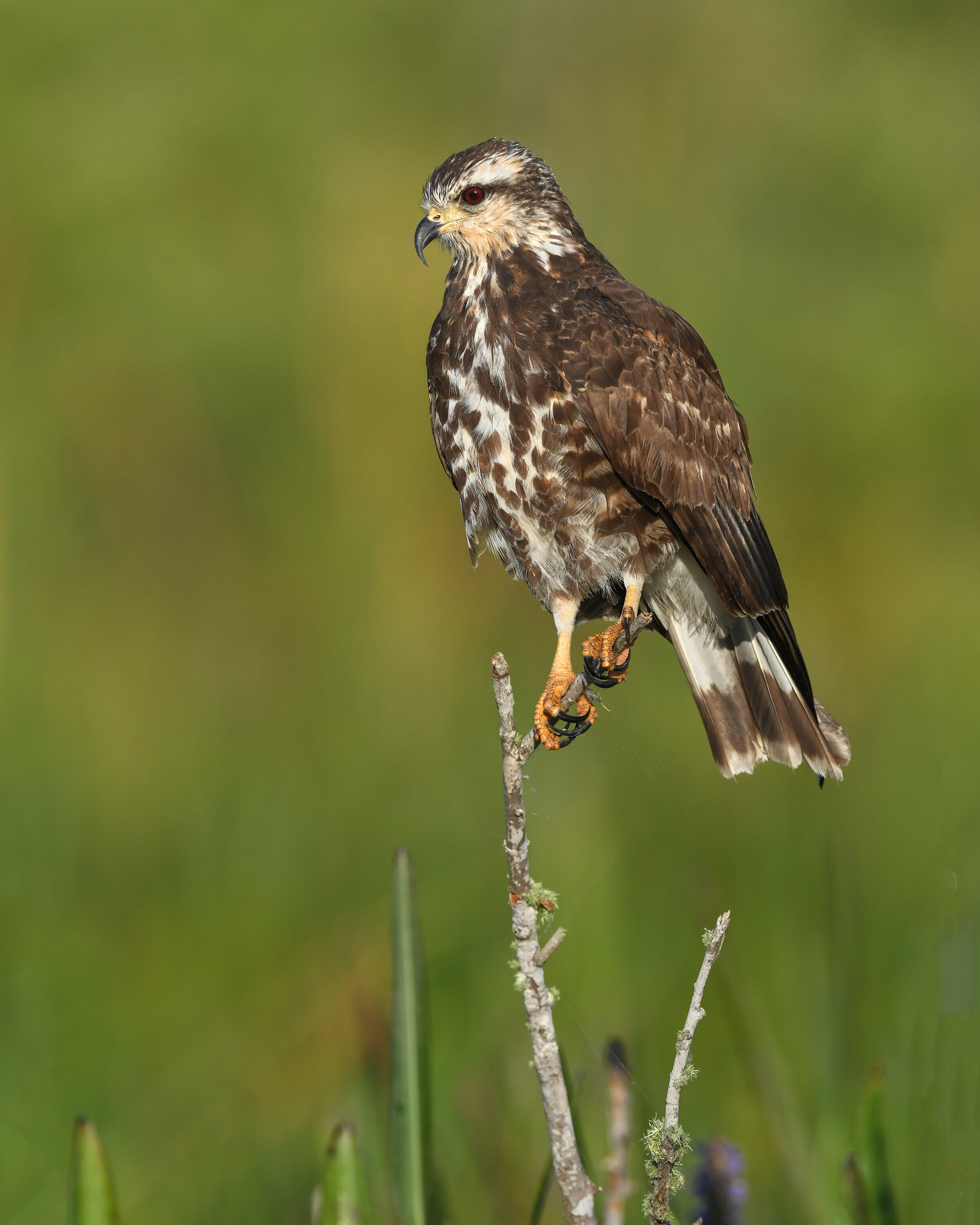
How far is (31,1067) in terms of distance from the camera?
3346 millimetres

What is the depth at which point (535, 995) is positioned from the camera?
181 cm

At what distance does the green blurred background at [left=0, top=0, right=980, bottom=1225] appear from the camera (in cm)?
302

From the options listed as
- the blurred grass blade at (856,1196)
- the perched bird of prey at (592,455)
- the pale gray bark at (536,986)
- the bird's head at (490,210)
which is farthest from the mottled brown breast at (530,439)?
the blurred grass blade at (856,1196)

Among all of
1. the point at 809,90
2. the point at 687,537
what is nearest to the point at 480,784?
the point at 687,537

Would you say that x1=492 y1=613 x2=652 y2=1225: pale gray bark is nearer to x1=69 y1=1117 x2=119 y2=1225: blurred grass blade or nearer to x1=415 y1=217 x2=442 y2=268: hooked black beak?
x1=69 y1=1117 x2=119 y2=1225: blurred grass blade

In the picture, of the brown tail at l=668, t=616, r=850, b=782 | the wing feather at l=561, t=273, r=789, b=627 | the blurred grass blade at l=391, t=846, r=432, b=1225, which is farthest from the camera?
the brown tail at l=668, t=616, r=850, b=782

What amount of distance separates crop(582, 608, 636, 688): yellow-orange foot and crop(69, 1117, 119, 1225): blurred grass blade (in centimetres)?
145

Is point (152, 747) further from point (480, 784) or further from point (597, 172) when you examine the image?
point (597, 172)

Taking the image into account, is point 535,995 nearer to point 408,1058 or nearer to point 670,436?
point 408,1058

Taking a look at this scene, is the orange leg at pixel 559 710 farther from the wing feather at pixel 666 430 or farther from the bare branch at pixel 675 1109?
the bare branch at pixel 675 1109

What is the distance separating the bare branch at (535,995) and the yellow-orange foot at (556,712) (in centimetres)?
70

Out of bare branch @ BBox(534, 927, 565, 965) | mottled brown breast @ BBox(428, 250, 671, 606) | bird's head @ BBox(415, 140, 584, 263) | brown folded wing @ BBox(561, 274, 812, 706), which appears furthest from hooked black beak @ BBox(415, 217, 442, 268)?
bare branch @ BBox(534, 927, 565, 965)

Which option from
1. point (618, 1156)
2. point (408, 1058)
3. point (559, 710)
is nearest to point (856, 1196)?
point (618, 1156)

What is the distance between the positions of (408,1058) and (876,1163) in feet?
2.44
